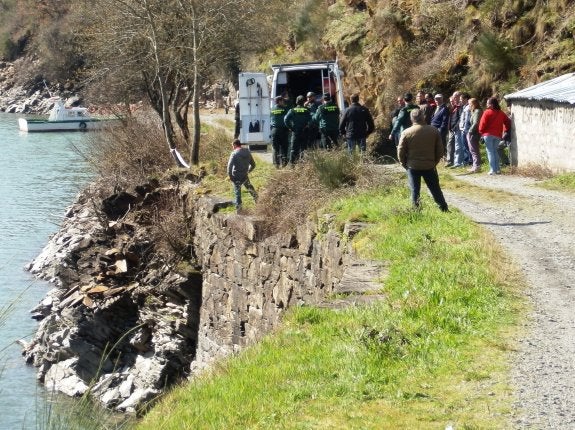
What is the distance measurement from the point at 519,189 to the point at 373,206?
3.78m

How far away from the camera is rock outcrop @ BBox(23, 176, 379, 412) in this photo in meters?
16.3

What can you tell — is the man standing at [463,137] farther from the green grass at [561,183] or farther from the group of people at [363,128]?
the green grass at [561,183]

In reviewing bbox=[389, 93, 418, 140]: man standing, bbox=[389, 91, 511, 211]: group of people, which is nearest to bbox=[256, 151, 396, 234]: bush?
bbox=[389, 91, 511, 211]: group of people

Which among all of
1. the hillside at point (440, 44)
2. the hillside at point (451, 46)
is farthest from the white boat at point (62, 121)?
the hillside at point (451, 46)

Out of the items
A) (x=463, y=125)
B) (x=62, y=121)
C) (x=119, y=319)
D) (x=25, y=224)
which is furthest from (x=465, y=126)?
(x=62, y=121)

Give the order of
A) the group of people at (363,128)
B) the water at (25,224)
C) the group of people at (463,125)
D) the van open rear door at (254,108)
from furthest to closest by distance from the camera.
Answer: the van open rear door at (254,108) → the group of people at (463,125) → the group of people at (363,128) → the water at (25,224)

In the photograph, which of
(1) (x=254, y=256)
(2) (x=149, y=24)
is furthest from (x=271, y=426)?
(2) (x=149, y=24)

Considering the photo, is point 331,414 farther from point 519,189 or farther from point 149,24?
point 149,24

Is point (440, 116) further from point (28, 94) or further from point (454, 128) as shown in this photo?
point (28, 94)

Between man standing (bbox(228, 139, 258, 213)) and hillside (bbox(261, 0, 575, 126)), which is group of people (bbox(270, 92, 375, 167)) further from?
hillside (bbox(261, 0, 575, 126))

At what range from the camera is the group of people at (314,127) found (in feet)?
61.6

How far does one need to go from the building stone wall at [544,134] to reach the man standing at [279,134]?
15.0 feet

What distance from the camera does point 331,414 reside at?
6.78 metres

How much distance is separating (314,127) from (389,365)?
12.6 metres
